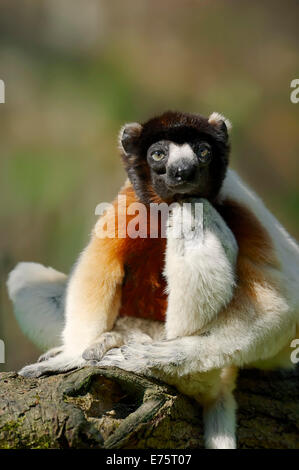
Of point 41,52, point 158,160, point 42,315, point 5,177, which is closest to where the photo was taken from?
point 158,160

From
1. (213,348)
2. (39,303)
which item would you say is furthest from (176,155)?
(39,303)

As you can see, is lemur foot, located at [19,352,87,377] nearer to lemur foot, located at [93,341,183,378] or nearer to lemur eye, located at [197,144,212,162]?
lemur foot, located at [93,341,183,378]

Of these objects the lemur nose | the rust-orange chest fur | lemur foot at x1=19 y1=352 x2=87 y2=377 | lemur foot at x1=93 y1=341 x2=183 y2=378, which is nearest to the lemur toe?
lemur foot at x1=19 y1=352 x2=87 y2=377

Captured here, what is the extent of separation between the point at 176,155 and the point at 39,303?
7.55 feet

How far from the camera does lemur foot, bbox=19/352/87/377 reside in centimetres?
423

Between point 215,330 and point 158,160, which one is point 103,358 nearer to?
point 215,330

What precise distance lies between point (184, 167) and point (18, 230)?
6.14 meters

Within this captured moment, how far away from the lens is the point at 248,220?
177 inches

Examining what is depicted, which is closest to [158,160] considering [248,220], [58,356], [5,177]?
[248,220]

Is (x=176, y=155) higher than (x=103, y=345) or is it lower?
higher

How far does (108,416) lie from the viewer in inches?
143

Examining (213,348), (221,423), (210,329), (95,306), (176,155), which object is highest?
(176,155)

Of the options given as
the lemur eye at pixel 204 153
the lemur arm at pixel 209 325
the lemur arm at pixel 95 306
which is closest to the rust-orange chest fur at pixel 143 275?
the lemur arm at pixel 95 306

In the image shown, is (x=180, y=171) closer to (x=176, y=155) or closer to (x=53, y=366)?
(x=176, y=155)
